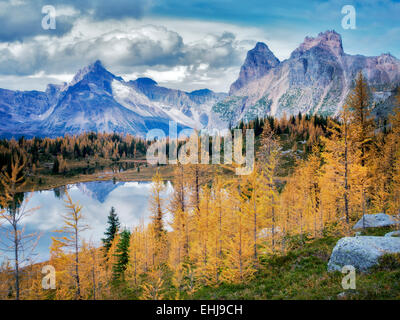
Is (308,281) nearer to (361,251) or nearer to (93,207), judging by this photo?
(361,251)

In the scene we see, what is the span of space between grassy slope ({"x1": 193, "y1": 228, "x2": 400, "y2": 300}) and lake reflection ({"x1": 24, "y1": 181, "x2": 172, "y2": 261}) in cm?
2601

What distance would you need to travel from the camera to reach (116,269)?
110ft

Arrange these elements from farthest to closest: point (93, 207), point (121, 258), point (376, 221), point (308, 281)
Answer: point (93, 207), point (121, 258), point (376, 221), point (308, 281)

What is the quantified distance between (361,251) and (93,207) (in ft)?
262

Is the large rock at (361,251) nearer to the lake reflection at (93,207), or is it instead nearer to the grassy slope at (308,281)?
the grassy slope at (308,281)

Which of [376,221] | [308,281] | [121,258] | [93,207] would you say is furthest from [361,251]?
[93,207]

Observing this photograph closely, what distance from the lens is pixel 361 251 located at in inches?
491

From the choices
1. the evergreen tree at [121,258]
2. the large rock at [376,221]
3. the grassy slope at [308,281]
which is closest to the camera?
the grassy slope at [308,281]

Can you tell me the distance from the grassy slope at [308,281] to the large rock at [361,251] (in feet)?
1.53

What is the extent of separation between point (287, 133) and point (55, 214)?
11416cm

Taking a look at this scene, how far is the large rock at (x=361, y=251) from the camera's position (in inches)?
478

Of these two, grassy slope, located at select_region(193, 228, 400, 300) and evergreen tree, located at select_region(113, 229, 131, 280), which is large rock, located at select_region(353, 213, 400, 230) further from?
evergreen tree, located at select_region(113, 229, 131, 280)

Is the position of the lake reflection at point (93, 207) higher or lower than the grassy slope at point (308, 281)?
lower

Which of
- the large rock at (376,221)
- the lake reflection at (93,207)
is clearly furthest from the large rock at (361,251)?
the lake reflection at (93,207)
